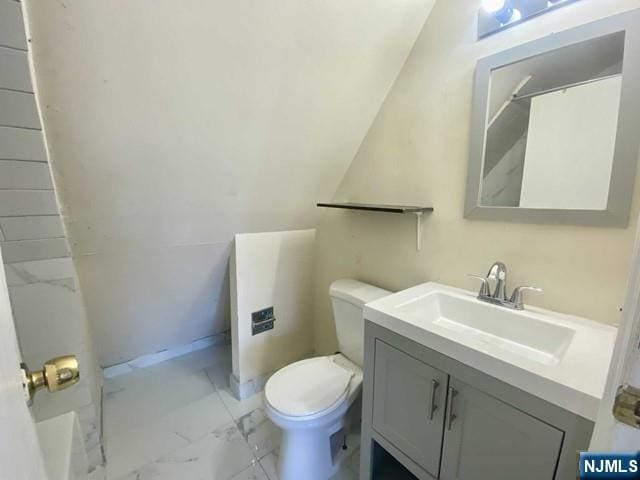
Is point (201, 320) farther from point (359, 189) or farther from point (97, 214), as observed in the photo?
point (359, 189)

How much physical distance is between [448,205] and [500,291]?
1.39ft

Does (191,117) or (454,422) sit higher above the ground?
(191,117)

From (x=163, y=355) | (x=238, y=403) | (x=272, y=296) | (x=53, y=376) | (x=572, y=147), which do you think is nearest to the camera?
(x=53, y=376)

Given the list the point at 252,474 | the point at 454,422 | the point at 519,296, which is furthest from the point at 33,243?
the point at 519,296

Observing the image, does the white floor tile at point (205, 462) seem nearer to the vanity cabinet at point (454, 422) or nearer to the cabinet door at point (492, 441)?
the vanity cabinet at point (454, 422)

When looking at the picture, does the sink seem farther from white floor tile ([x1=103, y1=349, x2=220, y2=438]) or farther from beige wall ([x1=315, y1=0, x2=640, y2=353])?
white floor tile ([x1=103, y1=349, x2=220, y2=438])

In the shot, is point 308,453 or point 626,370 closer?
point 626,370

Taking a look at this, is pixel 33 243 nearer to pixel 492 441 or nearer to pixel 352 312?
pixel 352 312

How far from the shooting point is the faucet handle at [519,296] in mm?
1118

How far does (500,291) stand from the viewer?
1168 millimetres

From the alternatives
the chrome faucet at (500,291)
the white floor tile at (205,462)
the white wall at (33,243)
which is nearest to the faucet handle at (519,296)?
the chrome faucet at (500,291)

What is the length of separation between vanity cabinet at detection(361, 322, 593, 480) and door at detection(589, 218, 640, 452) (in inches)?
13.9

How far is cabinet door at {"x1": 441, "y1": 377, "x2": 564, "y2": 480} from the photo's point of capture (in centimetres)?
75

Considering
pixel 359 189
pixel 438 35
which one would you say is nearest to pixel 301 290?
pixel 359 189
